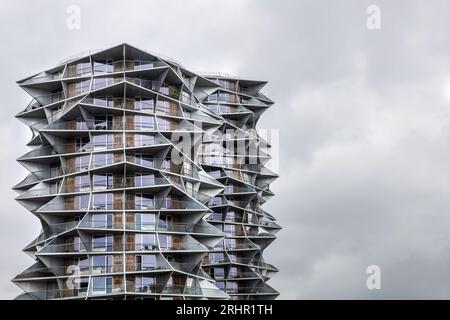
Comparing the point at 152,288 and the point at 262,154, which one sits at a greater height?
the point at 262,154

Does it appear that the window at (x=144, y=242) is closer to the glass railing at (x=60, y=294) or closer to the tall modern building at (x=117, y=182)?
the tall modern building at (x=117, y=182)

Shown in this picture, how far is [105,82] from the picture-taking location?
72.1 m

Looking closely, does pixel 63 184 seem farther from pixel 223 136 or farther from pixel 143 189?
pixel 223 136

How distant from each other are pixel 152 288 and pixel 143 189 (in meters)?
10.6

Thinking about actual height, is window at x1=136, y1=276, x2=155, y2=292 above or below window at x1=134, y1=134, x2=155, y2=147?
below

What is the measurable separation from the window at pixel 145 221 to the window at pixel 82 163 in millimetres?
8212

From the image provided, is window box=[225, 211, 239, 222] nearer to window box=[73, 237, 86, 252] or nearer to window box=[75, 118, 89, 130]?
window box=[75, 118, 89, 130]

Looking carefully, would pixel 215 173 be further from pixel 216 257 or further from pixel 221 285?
pixel 221 285

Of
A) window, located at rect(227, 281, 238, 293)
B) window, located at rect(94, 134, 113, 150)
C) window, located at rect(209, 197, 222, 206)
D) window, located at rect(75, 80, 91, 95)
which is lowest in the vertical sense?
window, located at rect(227, 281, 238, 293)

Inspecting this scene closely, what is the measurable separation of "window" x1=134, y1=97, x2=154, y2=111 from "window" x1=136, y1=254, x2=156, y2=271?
1688cm

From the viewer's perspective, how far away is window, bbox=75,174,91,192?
69312 millimetres

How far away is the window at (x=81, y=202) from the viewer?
68725 mm

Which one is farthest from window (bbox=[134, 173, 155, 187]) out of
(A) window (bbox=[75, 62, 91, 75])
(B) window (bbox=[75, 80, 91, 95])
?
(A) window (bbox=[75, 62, 91, 75])
